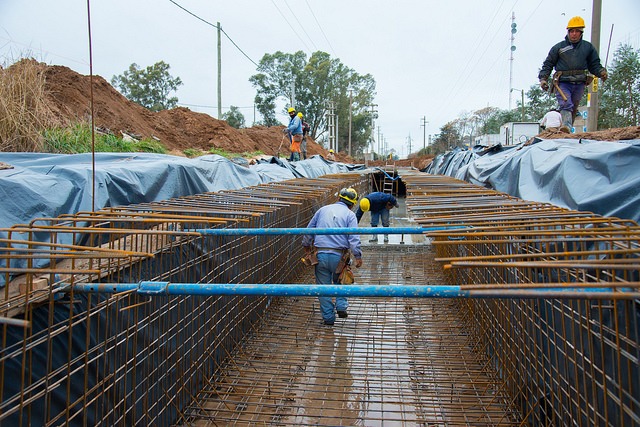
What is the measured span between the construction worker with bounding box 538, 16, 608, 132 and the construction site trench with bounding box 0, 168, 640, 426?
12.1ft

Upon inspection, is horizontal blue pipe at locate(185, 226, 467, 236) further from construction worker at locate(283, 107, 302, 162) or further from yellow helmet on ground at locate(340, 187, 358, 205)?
construction worker at locate(283, 107, 302, 162)

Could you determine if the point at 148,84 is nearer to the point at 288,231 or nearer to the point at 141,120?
the point at 141,120

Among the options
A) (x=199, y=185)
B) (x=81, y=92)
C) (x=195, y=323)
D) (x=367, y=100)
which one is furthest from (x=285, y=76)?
(x=195, y=323)

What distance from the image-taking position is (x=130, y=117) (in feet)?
50.4

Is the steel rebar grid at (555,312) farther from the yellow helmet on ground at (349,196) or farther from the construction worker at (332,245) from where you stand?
the yellow helmet on ground at (349,196)

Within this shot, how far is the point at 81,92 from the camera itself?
1314 cm

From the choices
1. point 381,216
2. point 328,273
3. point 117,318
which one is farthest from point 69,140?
point 381,216

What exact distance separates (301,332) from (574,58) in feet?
21.4

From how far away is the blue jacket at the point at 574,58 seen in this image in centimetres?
746

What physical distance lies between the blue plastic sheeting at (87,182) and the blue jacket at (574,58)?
590cm

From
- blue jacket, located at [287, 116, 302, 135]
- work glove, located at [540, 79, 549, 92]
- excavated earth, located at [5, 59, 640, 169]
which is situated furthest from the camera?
blue jacket, located at [287, 116, 302, 135]

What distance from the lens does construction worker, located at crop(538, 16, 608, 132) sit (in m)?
7.47

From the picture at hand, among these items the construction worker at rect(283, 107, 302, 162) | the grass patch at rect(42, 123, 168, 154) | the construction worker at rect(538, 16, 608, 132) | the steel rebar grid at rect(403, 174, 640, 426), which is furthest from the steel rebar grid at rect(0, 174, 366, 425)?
the construction worker at rect(283, 107, 302, 162)

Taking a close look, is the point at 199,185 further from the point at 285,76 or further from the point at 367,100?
the point at 367,100
